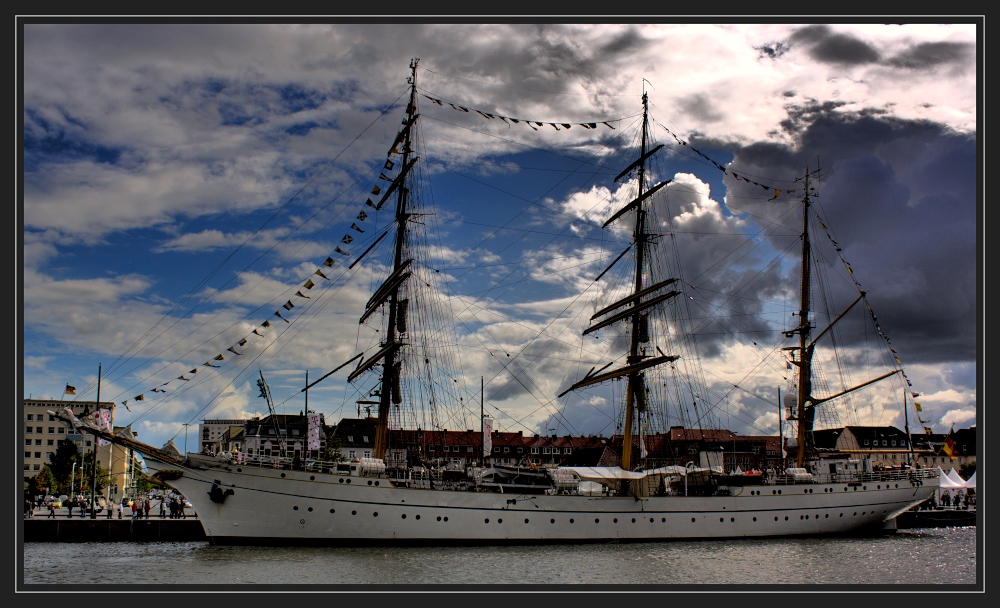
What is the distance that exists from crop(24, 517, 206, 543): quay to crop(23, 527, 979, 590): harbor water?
1.35m

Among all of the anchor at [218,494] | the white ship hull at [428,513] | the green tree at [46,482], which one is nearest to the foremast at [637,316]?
the white ship hull at [428,513]

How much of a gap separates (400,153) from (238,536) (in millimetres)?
16839

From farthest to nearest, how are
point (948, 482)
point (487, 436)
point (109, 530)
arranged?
point (948, 482) → point (487, 436) → point (109, 530)

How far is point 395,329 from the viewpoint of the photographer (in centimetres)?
3469

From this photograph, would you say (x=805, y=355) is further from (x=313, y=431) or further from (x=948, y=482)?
(x=313, y=431)

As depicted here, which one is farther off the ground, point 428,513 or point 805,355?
point 805,355

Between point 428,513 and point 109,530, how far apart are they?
536 inches

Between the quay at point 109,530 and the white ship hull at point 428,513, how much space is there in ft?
13.3

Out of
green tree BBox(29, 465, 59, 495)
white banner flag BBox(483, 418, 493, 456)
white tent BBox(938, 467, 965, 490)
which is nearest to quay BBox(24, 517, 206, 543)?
white banner flag BBox(483, 418, 493, 456)

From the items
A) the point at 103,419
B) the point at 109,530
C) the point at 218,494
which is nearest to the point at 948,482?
the point at 218,494

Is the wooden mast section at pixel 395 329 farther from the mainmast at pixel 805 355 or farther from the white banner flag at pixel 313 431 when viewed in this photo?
the mainmast at pixel 805 355

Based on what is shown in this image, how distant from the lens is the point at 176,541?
32.2 metres

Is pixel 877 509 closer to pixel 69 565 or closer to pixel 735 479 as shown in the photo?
pixel 735 479
